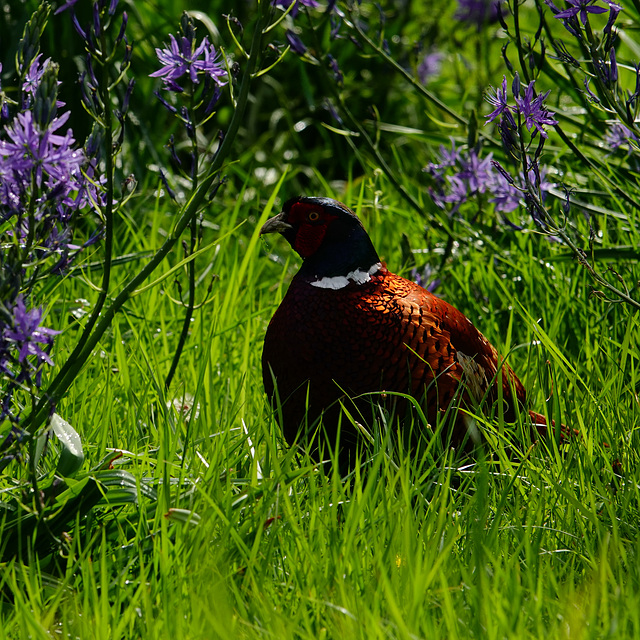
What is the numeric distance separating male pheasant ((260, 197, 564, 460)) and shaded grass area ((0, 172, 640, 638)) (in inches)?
5.5

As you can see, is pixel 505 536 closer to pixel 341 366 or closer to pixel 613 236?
pixel 341 366

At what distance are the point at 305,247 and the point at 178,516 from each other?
93 centimetres

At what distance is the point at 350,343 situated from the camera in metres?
2.19

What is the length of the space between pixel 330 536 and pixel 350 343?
0.58 m

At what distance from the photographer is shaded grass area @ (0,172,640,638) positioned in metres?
1.54

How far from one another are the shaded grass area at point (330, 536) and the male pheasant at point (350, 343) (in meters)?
0.14

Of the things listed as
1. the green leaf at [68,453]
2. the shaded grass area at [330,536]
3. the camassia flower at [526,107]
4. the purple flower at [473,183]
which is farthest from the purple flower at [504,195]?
the green leaf at [68,453]

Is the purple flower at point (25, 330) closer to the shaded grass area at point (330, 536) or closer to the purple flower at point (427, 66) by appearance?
the shaded grass area at point (330, 536)

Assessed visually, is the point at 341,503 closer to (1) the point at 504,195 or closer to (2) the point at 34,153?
(2) the point at 34,153

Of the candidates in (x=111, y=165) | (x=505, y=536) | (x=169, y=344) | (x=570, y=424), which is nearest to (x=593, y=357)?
(x=570, y=424)

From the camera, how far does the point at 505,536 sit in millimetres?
1863

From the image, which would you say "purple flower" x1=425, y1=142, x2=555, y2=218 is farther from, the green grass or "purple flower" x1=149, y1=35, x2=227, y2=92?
"purple flower" x1=149, y1=35, x2=227, y2=92

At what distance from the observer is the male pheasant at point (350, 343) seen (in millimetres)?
2195

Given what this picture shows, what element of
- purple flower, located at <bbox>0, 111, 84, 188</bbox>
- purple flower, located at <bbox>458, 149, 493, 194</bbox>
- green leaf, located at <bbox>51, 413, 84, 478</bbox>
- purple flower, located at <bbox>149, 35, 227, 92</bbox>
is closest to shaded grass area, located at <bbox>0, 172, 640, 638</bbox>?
green leaf, located at <bbox>51, 413, 84, 478</bbox>
